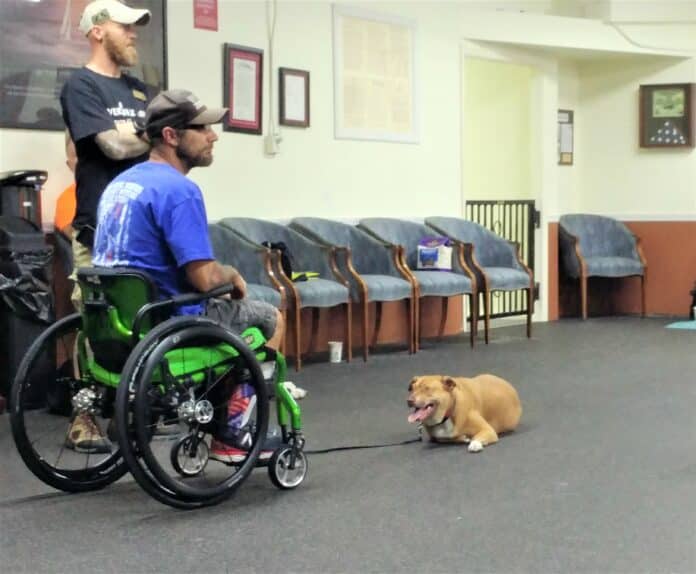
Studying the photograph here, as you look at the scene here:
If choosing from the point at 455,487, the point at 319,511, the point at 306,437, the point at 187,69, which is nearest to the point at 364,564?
the point at 319,511

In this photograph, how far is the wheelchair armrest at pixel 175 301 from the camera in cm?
241

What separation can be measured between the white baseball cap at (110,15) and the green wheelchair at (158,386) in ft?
3.82

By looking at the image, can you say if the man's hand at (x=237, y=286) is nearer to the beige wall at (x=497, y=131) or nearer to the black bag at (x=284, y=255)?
the black bag at (x=284, y=255)

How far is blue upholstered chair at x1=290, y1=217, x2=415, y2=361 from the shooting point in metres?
5.40

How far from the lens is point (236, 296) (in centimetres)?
264

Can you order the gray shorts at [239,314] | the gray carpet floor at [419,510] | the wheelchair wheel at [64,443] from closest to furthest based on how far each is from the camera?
the gray carpet floor at [419,510]
the wheelchair wheel at [64,443]
the gray shorts at [239,314]

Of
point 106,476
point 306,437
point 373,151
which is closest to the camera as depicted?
point 106,476

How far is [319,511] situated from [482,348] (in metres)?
3.46

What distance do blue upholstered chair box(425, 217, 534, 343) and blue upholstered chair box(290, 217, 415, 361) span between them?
1.85 feet

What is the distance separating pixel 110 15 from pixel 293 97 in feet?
8.38

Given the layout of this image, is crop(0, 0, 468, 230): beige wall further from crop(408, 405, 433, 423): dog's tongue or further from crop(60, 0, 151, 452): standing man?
crop(408, 405, 433, 423): dog's tongue

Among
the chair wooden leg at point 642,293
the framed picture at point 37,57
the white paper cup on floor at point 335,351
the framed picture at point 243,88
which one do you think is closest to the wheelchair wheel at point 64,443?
the framed picture at point 37,57

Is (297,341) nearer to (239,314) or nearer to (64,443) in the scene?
(64,443)

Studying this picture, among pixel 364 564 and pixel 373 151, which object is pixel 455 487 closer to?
pixel 364 564
